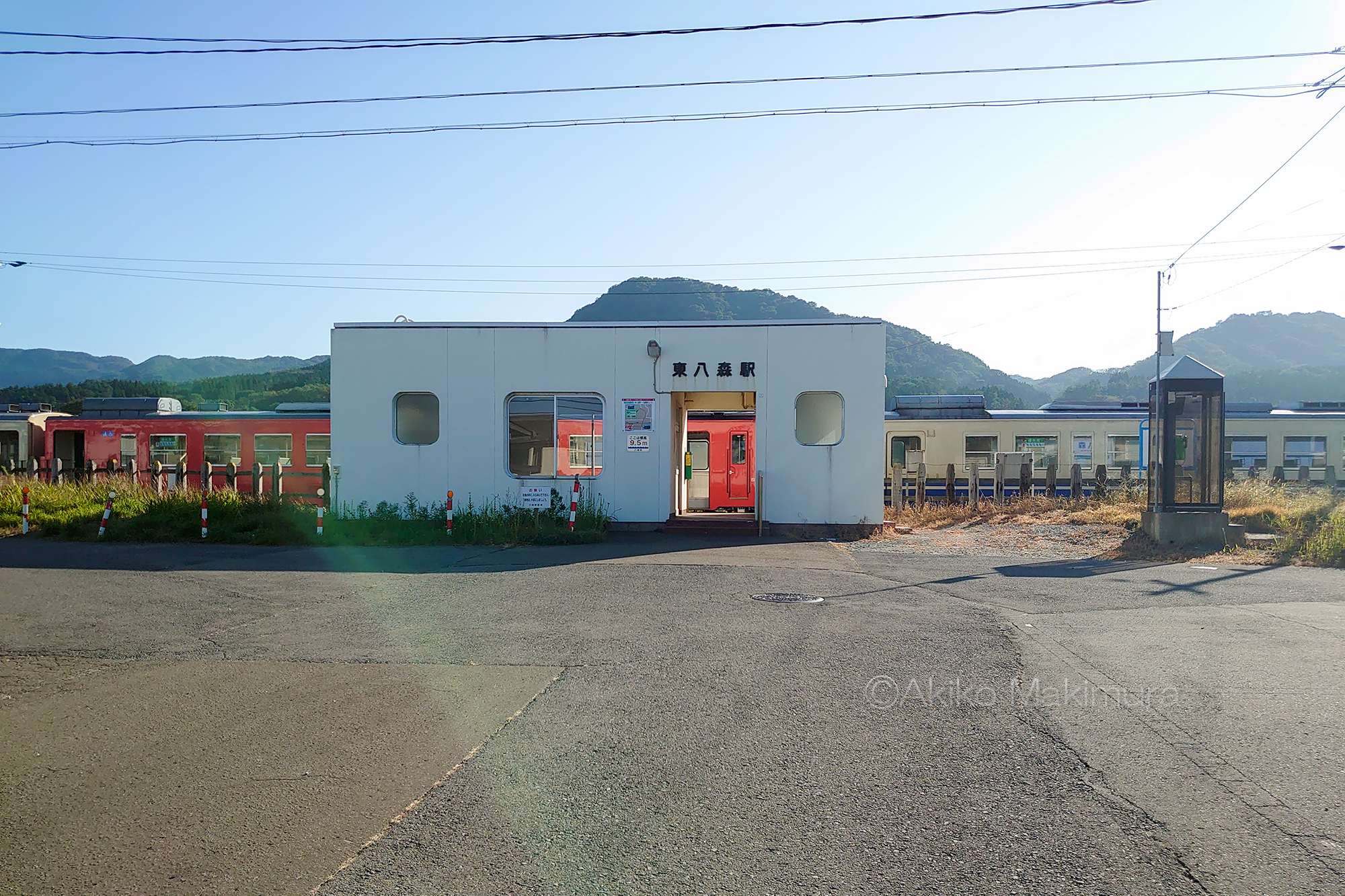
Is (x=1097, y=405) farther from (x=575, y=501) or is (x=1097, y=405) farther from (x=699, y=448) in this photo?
(x=575, y=501)

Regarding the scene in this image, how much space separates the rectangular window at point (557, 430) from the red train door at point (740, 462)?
19.3 feet

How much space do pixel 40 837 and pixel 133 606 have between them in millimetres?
5804

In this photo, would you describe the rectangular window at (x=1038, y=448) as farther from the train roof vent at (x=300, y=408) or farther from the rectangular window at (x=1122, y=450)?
the train roof vent at (x=300, y=408)

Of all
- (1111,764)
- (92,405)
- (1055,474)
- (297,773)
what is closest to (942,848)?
(1111,764)

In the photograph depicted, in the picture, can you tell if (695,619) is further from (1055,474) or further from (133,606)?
(1055,474)

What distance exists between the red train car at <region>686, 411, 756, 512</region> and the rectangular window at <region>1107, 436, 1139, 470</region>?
992 centimetres

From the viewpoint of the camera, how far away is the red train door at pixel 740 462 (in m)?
21.3

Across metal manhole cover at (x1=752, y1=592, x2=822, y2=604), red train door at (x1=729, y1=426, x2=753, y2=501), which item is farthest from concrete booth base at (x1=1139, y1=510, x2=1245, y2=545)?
red train door at (x1=729, y1=426, x2=753, y2=501)

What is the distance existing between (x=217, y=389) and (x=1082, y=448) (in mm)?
64913

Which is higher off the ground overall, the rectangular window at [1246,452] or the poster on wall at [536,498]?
the rectangular window at [1246,452]

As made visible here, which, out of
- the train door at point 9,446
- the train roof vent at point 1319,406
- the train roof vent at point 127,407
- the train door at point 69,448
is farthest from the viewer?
the train door at point 69,448

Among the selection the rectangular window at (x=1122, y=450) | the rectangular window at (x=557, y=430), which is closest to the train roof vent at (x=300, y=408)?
the rectangular window at (x=557, y=430)

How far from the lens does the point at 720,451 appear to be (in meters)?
21.6

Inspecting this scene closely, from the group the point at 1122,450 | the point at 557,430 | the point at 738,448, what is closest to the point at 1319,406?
the point at 1122,450
